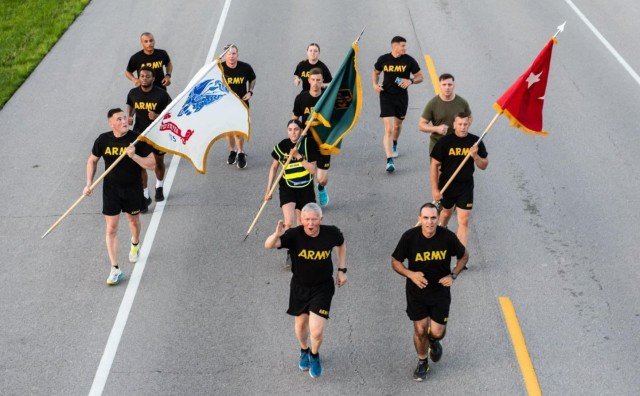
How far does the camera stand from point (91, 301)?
11922 millimetres

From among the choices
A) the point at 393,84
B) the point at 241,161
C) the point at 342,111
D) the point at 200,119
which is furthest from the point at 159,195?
the point at 393,84

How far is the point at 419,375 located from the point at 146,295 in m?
3.74

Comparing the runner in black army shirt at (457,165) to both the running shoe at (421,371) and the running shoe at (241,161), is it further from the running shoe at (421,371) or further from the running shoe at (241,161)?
the running shoe at (241,161)

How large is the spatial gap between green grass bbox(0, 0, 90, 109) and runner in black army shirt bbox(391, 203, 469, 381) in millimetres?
10911

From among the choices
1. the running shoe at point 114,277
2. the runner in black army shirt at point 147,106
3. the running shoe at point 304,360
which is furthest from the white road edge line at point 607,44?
the running shoe at point 114,277

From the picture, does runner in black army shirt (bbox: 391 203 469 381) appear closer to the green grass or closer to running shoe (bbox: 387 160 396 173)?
running shoe (bbox: 387 160 396 173)

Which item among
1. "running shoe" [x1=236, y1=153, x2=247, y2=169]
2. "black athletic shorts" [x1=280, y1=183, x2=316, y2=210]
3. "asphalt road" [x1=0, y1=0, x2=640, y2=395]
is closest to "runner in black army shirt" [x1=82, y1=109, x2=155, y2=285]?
"asphalt road" [x1=0, y1=0, x2=640, y2=395]

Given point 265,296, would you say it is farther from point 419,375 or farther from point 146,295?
point 419,375

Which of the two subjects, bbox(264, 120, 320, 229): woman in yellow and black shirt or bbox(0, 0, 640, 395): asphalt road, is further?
bbox(264, 120, 320, 229): woman in yellow and black shirt

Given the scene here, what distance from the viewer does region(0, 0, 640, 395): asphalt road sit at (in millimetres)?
10625

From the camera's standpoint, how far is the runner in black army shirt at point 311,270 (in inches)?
397

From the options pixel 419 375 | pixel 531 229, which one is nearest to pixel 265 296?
pixel 419 375

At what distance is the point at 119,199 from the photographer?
40.2ft

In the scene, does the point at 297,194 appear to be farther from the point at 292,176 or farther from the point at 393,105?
the point at 393,105
